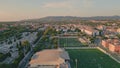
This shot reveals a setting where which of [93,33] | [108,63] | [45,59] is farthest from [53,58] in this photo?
[93,33]

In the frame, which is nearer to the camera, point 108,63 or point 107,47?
point 108,63

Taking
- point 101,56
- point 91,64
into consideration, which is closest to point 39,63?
point 91,64

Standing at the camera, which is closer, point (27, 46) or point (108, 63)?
point (108, 63)

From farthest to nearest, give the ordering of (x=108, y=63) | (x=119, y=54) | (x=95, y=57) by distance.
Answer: (x=119, y=54), (x=95, y=57), (x=108, y=63)

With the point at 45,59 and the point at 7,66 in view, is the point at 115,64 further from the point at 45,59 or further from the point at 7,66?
the point at 7,66

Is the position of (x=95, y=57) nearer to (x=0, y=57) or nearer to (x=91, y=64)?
(x=91, y=64)

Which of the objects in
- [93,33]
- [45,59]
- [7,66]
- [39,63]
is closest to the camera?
[7,66]

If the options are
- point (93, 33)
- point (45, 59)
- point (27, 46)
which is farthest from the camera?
point (93, 33)

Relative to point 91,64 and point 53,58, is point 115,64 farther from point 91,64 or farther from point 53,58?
point 53,58

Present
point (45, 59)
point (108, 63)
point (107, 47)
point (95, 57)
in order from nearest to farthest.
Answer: point (45, 59) → point (108, 63) → point (95, 57) → point (107, 47)
